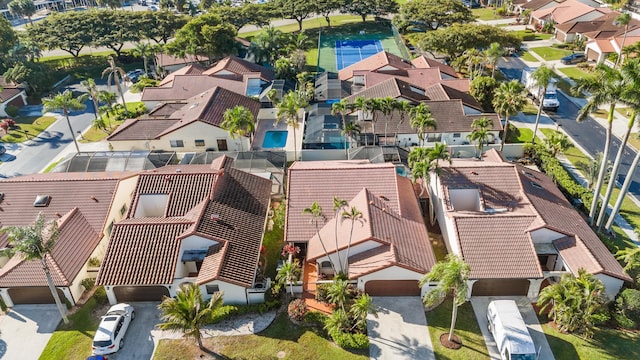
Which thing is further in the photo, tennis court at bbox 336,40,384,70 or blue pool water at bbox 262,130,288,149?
tennis court at bbox 336,40,384,70

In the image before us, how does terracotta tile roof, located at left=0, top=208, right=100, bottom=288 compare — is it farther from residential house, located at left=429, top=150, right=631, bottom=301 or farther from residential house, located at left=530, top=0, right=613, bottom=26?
residential house, located at left=530, top=0, right=613, bottom=26

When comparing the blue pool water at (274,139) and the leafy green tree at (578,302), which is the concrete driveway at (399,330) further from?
the blue pool water at (274,139)

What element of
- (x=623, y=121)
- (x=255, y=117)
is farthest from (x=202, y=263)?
(x=623, y=121)

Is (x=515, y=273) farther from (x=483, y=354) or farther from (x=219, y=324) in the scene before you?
(x=219, y=324)

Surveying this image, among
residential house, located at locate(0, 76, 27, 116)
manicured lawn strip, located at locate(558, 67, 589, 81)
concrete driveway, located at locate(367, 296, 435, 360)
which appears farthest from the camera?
manicured lawn strip, located at locate(558, 67, 589, 81)

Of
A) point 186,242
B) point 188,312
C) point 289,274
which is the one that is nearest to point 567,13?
point 289,274

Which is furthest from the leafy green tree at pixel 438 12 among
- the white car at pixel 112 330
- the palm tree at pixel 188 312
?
the white car at pixel 112 330

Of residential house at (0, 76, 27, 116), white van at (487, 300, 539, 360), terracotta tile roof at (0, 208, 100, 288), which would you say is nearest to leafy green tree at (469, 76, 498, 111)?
white van at (487, 300, 539, 360)
